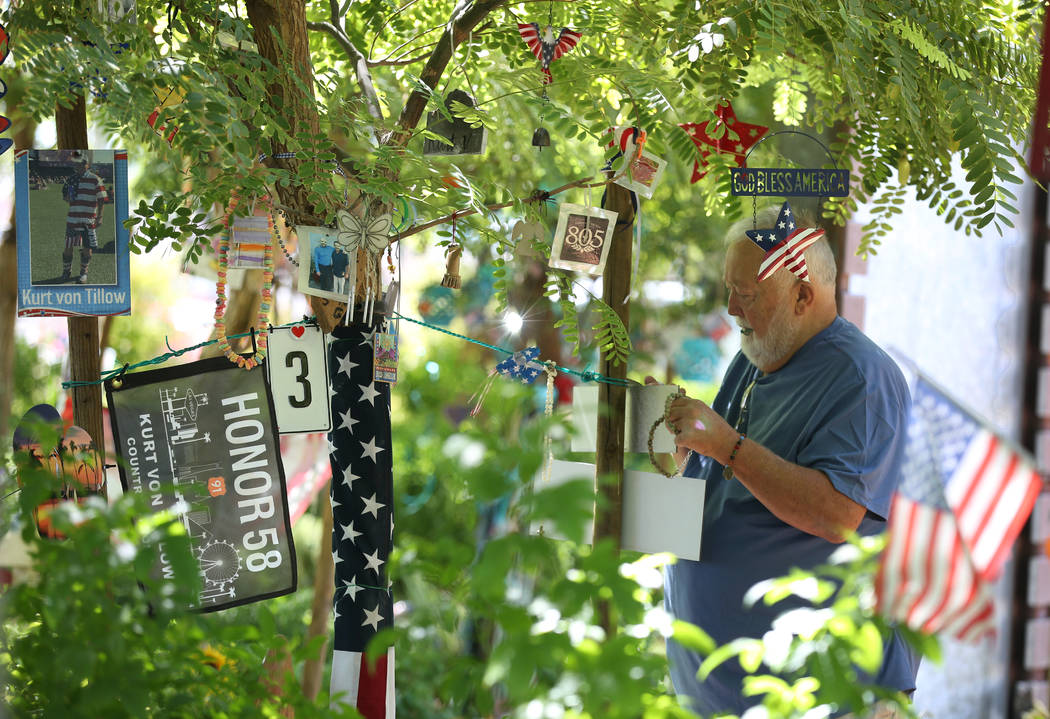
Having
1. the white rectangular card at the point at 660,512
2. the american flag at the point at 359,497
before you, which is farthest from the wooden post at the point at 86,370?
the white rectangular card at the point at 660,512

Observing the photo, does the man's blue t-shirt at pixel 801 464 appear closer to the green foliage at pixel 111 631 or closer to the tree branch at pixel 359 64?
the tree branch at pixel 359 64

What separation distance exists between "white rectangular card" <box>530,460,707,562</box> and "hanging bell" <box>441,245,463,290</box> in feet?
1.35

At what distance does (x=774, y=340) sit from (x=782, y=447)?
A: 0.77ft

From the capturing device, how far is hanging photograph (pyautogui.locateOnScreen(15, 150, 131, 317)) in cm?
146

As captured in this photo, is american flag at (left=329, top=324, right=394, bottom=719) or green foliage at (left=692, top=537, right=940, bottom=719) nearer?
green foliage at (left=692, top=537, right=940, bottom=719)

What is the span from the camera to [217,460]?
165cm

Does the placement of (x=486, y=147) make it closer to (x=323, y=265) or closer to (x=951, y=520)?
(x=323, y=265)

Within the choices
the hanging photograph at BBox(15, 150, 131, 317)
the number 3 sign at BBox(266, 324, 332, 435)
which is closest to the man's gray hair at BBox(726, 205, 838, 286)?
the number 3 sign at BBox(266, 324, 332, 435)

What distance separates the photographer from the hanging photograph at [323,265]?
1.46m

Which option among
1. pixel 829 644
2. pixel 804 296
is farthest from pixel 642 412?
pixel 829 644

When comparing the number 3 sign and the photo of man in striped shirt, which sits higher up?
the photo of man in striped shirt

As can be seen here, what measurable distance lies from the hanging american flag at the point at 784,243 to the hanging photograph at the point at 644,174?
0.99 feet

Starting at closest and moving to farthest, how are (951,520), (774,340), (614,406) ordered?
1. (951,520)
2. (614,406)
3. (774,340)

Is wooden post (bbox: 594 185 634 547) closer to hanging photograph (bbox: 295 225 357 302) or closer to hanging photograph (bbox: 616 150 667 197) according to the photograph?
hanging photograph (bbox: 616 150 667 197)
